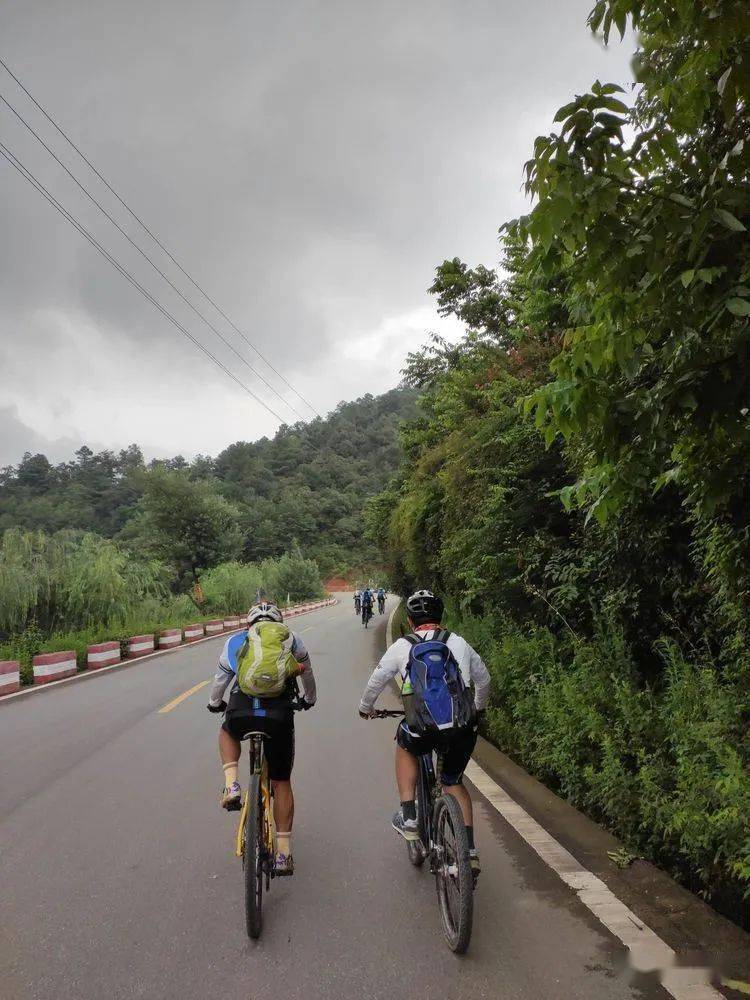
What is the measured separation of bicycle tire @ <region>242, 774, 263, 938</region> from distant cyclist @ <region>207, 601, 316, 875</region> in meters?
0.29

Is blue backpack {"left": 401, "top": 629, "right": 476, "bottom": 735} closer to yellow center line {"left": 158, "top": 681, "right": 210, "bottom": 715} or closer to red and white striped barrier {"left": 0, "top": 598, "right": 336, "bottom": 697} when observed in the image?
yellow center line {"left": 158, "top": 681, "right": 210, "bottom": 715}

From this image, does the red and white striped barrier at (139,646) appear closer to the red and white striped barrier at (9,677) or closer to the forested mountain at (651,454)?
the red and white striped barrier at (9,677)

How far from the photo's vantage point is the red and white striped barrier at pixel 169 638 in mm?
22531

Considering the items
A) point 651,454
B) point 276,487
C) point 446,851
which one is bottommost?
point 446,851

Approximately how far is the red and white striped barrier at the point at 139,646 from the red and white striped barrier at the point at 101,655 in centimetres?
137

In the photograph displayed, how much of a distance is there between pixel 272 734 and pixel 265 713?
14 cm

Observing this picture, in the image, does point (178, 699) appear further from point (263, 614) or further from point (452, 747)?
point (452, 747)

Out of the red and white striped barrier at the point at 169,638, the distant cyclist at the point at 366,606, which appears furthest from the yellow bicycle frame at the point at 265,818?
the distant cyclist at the point at 366,606

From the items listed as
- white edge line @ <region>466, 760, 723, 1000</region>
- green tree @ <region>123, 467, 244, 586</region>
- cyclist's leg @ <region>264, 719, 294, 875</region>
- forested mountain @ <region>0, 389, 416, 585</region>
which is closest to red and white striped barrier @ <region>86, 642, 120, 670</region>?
white edge line @ <region>466, 760, 723, 1000</region>

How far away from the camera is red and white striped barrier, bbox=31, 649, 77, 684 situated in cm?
1442

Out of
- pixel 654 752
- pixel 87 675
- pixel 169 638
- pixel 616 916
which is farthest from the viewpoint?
pixel 169 638

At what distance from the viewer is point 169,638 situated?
899 inches

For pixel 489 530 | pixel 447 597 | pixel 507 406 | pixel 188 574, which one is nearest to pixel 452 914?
pixel 489 530

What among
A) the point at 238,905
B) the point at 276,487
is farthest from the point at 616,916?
the point at 276,487
